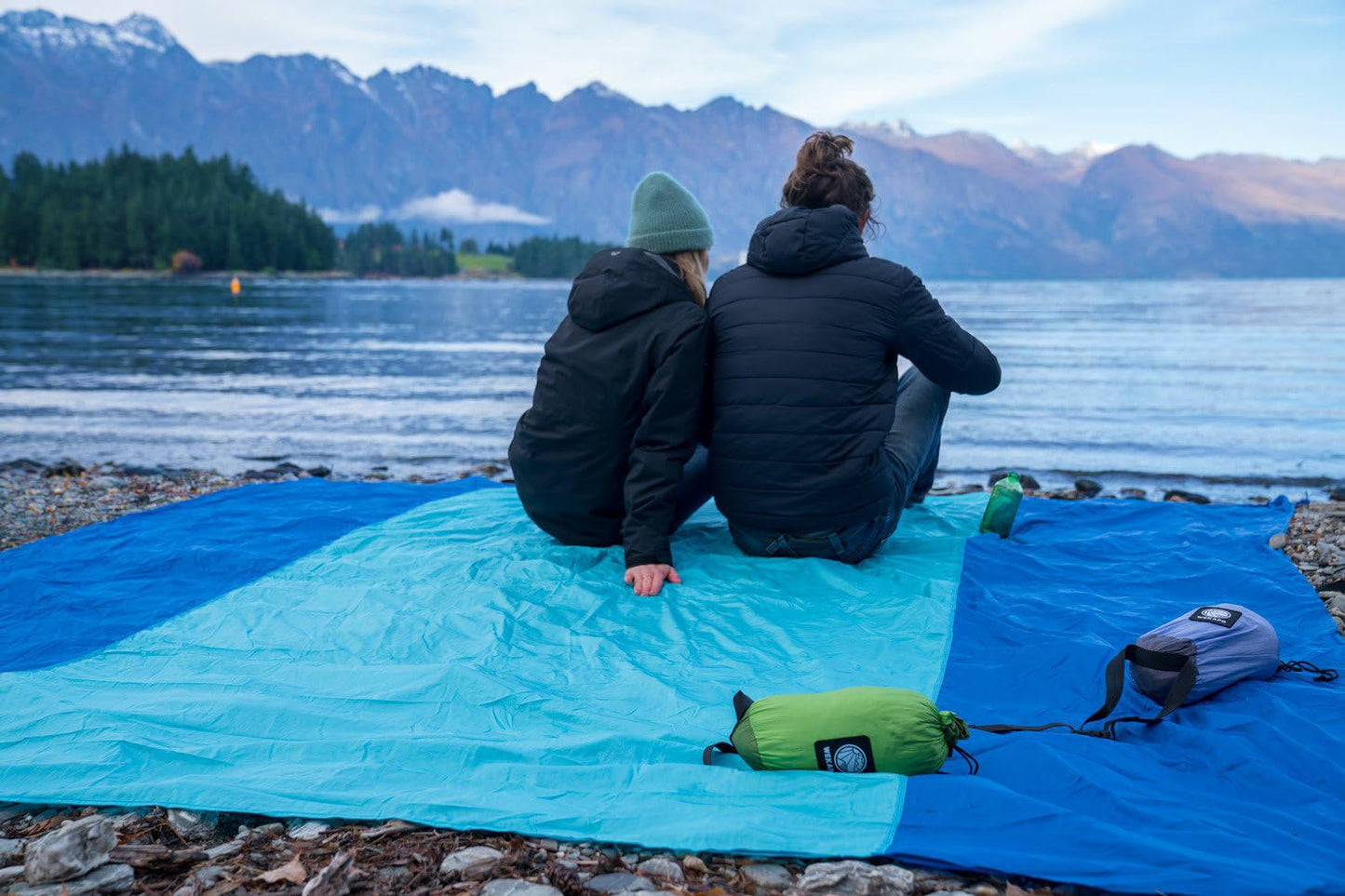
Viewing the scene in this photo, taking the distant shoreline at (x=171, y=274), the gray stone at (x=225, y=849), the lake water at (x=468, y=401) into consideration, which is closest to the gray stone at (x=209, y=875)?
the gray stone at (x=225, y=849)

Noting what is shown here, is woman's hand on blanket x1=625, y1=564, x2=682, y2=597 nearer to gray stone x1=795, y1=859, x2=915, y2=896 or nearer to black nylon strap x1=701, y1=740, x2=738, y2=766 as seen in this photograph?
black nylon strap x1=701, y1=740, x2=738, y2=766

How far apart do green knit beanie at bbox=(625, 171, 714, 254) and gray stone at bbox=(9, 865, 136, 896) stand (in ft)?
11.2

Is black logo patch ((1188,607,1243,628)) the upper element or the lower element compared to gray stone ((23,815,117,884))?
upper

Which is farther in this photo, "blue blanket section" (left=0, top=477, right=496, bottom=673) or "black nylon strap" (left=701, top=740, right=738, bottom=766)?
"blue blanket section" (left=0, top=477, right=496, bottom=673)

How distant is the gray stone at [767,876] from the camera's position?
257 centimetres

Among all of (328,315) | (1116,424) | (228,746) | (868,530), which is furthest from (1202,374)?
(328,315)

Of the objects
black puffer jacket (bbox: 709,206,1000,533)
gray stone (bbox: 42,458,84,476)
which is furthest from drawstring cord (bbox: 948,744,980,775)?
gray stone (bbox: 42,458,84,476)

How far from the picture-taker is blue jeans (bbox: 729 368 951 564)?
5035mm

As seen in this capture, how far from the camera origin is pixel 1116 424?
14.7 metres

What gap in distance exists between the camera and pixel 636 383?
15.6ft

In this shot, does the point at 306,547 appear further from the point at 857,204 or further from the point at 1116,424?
the point at 1116,424

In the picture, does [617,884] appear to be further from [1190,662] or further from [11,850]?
[1190,662]

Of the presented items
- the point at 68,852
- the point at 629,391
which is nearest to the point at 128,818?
the point at 68,852

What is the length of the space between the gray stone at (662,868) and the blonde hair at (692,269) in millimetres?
2932
